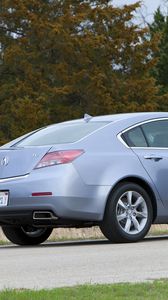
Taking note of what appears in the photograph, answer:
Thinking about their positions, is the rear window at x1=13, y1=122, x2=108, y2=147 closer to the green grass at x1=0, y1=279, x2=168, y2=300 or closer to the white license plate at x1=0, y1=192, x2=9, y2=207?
the white license plate at x1=0, y1=192, x2=9, y2=207

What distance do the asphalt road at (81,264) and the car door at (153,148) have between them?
752 mm

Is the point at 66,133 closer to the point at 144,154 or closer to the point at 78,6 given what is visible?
the point at 144,154

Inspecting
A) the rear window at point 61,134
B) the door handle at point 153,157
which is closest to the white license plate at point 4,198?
the rear window at point 61,134

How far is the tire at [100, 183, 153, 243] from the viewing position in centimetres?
1056

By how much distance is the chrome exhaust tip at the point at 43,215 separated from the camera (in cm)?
1048

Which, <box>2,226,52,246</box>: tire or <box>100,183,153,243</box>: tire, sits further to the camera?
<box>2,226,52,246</box>: tire

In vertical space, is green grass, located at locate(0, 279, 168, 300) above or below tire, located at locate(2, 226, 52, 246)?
above

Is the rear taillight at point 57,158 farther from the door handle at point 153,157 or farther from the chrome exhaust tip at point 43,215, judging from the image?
the door handle at point 153,157

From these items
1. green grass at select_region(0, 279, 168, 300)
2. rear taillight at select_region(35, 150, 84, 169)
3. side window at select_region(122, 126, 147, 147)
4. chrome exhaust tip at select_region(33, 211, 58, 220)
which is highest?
side window at select_region(122, 126, 147, 147)

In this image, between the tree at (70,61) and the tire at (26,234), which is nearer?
the tire at (26,234)

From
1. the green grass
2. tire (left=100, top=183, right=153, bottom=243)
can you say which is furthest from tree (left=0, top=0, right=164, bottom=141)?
the green grass

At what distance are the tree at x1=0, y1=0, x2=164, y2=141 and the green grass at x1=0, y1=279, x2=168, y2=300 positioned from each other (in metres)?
31.1

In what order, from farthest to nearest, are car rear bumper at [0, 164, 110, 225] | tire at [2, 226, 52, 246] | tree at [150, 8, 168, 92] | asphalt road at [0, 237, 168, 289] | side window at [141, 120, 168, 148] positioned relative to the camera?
tree at [150, 8, 168, 92], tire at [2, 226, 52, 246], side window at [141, 120, 168, 148], car rear bumper at [0, 164, 110, 225], asphalt road at [0, 237, 168, 289]

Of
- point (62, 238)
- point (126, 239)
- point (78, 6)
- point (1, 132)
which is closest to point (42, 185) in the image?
point (126, 239)
